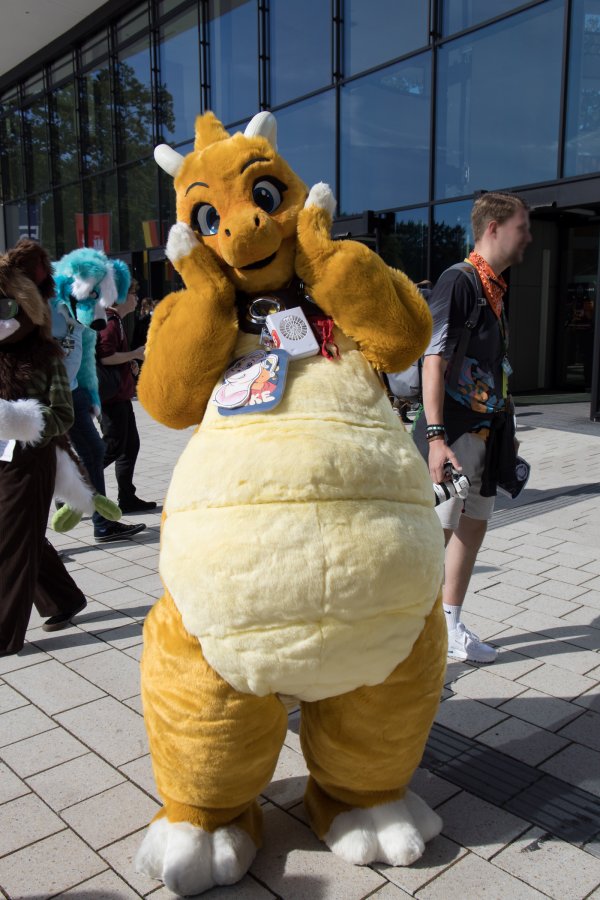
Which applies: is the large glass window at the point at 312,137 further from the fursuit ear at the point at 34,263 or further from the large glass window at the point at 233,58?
the fursuit ear at the point at 34,263

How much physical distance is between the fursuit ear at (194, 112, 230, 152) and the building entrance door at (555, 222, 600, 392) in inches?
482

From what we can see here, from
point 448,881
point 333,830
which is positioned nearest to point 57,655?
point 333,830

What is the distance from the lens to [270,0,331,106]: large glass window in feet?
42.4

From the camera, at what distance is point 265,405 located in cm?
193

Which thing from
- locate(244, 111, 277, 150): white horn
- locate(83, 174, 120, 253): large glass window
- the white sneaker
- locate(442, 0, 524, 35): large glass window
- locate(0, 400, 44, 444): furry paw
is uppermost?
locate(442, 0, 524, 35): large glass window

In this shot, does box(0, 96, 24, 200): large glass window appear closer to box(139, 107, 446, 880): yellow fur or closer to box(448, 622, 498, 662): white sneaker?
box(448, 622, 498, 662): white sneaker

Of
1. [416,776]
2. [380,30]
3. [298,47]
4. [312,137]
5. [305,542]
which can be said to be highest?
[298,47]

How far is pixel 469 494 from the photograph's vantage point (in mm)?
3492

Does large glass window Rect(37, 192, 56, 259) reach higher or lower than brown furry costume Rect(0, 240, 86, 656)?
higher

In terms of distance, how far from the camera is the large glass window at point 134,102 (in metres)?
17.5

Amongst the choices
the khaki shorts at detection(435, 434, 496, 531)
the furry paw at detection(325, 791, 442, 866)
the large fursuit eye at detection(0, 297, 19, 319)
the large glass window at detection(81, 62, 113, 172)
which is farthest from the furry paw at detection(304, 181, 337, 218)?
the large glass window at detection(81, 62, 113, 172)

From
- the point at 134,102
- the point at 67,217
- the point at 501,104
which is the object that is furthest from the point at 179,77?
the point at 501,104

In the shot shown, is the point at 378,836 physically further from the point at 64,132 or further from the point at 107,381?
the point at 64,132

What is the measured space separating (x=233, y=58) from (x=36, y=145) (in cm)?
976
